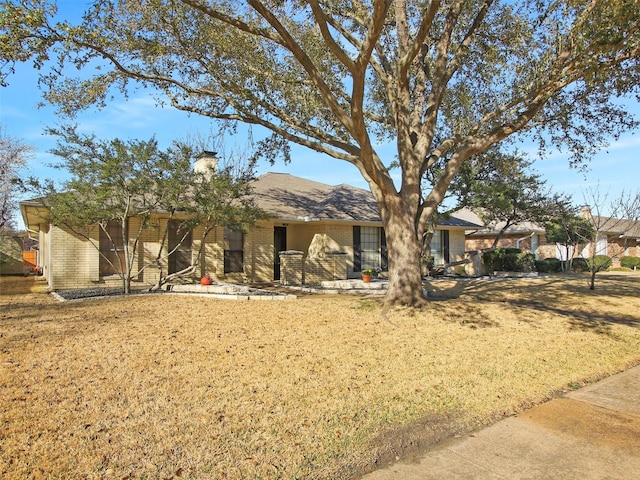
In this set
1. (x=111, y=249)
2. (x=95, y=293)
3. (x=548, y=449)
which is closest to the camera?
(x=548, y=449)

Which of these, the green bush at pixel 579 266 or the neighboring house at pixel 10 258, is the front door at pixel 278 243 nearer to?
the neighboring house at pixel 10 258

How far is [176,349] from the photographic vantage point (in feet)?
22.0

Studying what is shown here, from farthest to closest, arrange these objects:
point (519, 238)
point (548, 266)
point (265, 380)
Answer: point (519, 238) < point (548, 266) < point (265, 380)

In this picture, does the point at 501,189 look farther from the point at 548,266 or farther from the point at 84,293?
the point at 84,293

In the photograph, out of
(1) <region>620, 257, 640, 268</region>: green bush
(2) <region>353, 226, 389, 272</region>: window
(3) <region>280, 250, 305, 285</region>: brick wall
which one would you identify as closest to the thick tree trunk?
(3) <region>280, 250, 305, 285</region>: brick wall

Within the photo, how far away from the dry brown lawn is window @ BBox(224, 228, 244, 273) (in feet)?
21.8

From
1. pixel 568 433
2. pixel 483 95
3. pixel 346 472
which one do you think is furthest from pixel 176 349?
pixel 483 95

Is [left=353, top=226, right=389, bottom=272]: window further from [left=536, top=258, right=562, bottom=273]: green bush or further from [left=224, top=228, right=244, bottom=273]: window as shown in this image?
[left=536, top=258, right=562, bottom=273]: green bush

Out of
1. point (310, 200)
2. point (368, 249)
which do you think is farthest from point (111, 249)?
point (368, 249)

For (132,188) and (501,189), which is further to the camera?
(501,189)

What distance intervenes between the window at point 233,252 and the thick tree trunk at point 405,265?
794 cm

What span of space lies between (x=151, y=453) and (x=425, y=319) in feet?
22.2

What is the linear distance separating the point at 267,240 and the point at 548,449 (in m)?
14.6

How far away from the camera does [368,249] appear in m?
20.1
